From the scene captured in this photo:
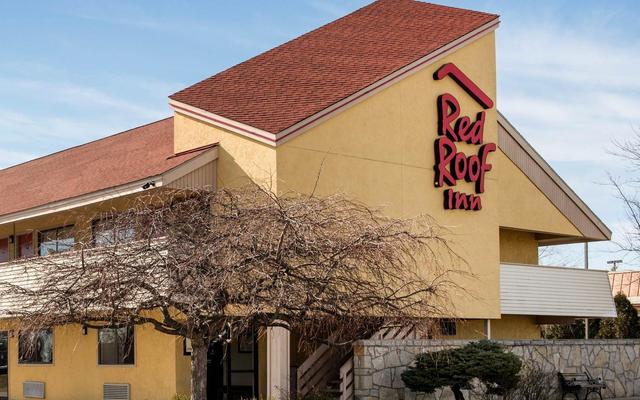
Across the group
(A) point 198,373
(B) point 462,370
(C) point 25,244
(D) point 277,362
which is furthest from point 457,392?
(C) point 25,244

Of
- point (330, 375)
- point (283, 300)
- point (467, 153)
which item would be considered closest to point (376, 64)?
point (467, 153)

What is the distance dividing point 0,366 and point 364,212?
1742cm

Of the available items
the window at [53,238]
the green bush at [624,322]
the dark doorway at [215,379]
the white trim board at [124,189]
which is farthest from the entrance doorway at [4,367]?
the green bush at [624,322]

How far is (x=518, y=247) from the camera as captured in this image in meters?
34.5

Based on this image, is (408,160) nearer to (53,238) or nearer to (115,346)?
(115,346)

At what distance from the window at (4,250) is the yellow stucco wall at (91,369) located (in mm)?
3151

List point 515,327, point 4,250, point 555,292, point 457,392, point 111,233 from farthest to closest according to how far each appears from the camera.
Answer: point 515,327
point 4,250
point 555,292
point 457,392
point 111,233

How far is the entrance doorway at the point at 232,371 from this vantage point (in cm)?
2641

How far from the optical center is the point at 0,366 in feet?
105

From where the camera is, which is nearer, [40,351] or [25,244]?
[40,351]

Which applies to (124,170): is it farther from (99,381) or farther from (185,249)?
(185,249)

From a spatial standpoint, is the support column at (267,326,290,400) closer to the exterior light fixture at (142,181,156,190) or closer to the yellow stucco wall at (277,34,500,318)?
the yellow stucco wall at (277,34,500,318)

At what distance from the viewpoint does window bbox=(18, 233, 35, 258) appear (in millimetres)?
32031

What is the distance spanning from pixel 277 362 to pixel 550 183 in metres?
13.7
